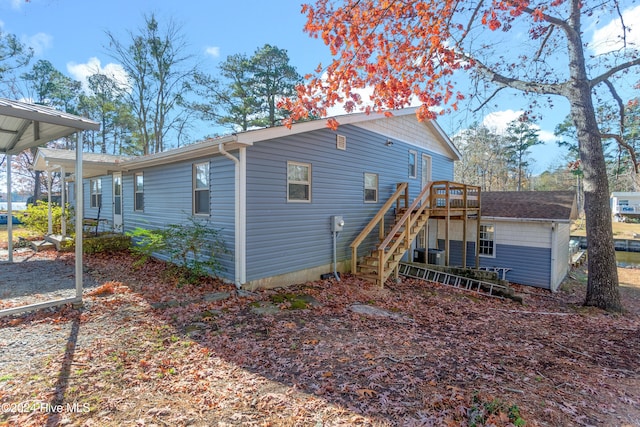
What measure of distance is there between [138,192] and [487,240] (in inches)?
518

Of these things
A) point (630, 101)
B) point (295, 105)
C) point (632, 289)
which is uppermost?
point (630, 101)

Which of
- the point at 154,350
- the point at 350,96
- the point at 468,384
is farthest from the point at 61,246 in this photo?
the point at 468,384

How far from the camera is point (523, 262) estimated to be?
488 inches

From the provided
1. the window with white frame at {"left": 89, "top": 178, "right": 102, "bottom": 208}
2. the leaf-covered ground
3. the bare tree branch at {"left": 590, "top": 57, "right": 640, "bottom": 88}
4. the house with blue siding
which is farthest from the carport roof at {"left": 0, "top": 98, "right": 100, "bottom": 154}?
the bare tree branch at {"left": 590, "top": 57, "right": 640, "bottom": 88}

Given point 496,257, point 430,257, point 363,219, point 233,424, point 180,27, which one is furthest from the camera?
point 180,27

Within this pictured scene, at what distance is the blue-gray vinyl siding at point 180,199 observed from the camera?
6789 mm

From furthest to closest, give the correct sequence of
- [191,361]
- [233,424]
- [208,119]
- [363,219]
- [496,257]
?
[208,119] < [496,257] < [363,219] < [191,361] < [233,424]

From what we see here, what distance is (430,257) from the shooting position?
1165 cm

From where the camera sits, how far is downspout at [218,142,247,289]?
6430 millimetres

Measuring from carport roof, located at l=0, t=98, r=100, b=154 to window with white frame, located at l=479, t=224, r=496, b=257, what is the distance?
1341 cm

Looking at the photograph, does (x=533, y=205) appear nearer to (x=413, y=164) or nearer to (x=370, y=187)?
(x=413, y=164)

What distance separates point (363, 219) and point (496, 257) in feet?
22.3

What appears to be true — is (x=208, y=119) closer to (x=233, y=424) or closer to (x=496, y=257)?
(x=496, y=257)

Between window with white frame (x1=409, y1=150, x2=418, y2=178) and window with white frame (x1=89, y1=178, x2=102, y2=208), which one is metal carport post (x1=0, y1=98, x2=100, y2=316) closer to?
window with white frame (x1=89, y1=178, x2=102, y2=208)
